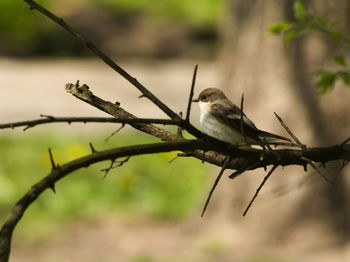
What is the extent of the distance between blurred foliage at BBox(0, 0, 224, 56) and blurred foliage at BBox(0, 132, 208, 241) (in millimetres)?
6398

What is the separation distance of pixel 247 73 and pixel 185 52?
1040 centimetres

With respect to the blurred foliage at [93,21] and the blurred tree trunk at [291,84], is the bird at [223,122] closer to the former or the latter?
the blurred tree trunk at [291,84]

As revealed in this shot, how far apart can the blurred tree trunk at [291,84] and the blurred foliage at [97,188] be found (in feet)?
4.90

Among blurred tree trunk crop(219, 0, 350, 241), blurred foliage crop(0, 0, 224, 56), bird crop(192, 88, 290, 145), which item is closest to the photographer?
bird crop(192, 88, 290, 145)

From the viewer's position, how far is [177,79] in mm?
16375

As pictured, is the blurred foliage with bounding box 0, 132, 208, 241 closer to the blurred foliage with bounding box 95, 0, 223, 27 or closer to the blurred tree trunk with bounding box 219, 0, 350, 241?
the blurred tree trunk with bounding box 219, 0, 350, 241

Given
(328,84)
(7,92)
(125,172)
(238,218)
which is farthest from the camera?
(7,92)

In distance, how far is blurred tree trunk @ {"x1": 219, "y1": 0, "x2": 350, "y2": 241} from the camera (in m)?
7.27

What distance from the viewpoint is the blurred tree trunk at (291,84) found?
727 centimetres

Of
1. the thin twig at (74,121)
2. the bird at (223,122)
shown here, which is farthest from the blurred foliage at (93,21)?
the thin twig at (74,121)

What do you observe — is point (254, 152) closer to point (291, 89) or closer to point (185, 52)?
point (291, 89)

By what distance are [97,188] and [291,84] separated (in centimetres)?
314

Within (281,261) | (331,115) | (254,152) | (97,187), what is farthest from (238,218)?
(254,152)

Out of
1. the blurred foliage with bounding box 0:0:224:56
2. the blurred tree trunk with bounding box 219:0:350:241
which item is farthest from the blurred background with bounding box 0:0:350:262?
the blurred foliage with bounding box 0:0:224:56
